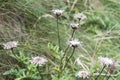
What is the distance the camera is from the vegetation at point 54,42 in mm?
1747

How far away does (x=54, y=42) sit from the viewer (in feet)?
7.13

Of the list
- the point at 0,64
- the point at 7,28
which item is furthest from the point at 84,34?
the point at 0,64

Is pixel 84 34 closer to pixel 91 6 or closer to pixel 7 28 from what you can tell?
pixel 91 6

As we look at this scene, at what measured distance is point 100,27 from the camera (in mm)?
2869

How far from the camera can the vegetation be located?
5.73 ft

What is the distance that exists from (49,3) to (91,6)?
0.58m

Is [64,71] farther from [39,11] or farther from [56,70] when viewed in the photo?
[39,11]

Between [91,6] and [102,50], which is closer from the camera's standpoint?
[102,50]

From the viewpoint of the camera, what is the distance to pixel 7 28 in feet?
6.75

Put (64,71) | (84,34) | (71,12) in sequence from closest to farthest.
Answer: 1. (64,71)
2. (84,34)
3. (71,12)

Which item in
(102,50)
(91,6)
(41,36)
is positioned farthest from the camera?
(91,6)

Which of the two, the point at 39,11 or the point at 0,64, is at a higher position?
the point at 39,11

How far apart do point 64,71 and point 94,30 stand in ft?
3.40

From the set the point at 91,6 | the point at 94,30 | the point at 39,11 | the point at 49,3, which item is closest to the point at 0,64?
the point at 39,11
